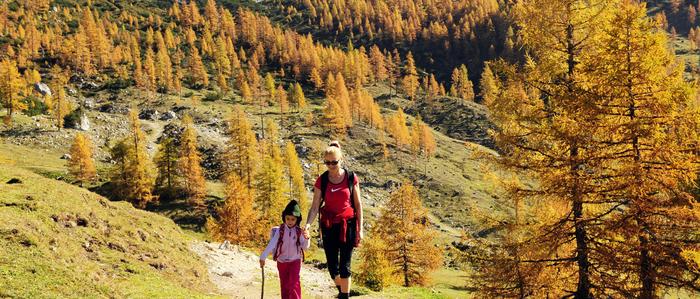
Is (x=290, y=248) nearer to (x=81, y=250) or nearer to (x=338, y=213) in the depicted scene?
(x=338, y=213)

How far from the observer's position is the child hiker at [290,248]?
788 cm

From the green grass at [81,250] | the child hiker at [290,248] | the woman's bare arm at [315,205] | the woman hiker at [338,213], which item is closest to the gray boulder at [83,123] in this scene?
the green grass at [81,250]

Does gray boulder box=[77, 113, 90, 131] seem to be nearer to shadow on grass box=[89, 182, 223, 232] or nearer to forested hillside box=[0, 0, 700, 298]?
forested hillside box=[0, 0, 700, 298]

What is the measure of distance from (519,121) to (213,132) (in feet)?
326

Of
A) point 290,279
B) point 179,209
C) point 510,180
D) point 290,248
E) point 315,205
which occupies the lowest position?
point 179,209

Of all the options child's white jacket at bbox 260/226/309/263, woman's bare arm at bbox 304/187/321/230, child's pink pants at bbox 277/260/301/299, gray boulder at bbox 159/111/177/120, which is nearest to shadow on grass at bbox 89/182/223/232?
child's pink pants at bbox 277/260/301/299

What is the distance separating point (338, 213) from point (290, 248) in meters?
1.22

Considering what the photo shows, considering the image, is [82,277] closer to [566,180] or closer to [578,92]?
[566,180]

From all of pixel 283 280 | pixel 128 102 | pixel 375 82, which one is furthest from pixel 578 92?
pixel 375 82

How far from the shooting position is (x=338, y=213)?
7590 millimetres

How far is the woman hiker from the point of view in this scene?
758 cm

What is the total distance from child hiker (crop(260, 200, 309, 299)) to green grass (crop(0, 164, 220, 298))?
4480 millimetres

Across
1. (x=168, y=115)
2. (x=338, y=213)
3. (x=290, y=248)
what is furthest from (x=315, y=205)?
(x=168, y=115)

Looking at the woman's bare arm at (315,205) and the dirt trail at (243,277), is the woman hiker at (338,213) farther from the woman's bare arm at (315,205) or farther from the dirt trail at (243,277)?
the dirt trail at (243,277)
